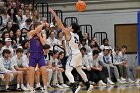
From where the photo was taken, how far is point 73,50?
1120 centimetres

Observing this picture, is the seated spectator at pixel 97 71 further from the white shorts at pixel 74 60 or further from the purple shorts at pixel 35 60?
the purple shorts at pixel 35 60

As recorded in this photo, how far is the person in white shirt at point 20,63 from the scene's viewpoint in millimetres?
13406

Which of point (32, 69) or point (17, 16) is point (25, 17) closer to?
point (17, 16)

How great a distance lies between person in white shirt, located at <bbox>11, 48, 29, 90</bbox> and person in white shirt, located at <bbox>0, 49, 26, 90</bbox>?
0.42ft

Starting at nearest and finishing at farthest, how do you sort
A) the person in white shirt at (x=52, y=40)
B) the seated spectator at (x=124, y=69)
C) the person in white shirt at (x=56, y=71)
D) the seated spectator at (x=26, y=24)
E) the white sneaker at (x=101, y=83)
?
the person in white shirt at (x=56, y=71) → the white sneaker at (x=101, y=83) → the person in white shirt at (x=52, y=40) → the seated spectator at (x=26, y=24) → the seated spectator at (x=124, y=69)

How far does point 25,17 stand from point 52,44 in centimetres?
197

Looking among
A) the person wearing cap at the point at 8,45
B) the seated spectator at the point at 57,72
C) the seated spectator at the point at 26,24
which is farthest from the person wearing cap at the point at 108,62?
the person wearing cap at the point at 8,45

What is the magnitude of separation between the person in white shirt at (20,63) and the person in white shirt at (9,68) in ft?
0.42

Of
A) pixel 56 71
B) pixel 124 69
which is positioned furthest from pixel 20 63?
pixel 124 69

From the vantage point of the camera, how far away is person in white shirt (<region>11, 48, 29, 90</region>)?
44.0 ft

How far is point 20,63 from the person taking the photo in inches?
542

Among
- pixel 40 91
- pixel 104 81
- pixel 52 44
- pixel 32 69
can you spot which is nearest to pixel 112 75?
pixel 104 81

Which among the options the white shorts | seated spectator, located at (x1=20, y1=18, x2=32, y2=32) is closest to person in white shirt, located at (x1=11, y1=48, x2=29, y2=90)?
the white shorts

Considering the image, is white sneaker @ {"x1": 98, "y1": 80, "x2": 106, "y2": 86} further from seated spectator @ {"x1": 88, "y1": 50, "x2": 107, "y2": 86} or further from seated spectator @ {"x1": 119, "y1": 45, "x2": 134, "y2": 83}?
seated spectator @ {"x1": 119, "y1": 45, "x2": 134, "y2": 83}
